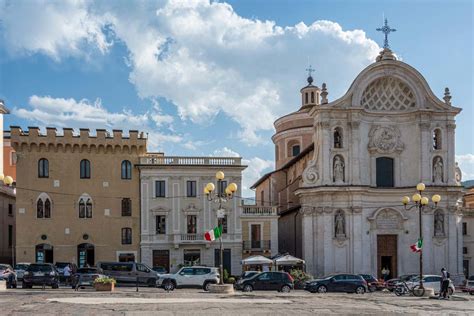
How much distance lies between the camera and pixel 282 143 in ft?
268

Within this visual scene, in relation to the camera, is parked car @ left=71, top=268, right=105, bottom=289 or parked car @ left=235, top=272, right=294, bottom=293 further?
parked car @ left=235, top=272, right=294, bottom=293

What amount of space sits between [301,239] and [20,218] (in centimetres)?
2470

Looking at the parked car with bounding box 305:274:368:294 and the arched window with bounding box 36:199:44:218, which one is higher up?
the arched window with bounding box 36:199:44:218

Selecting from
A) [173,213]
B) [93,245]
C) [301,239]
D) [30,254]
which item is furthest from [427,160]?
[30,254]

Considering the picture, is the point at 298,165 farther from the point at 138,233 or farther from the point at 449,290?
the point at 449,290

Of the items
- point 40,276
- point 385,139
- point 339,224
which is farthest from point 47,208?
point 385,139

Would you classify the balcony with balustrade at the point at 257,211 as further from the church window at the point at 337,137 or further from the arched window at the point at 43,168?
the arched window at the point at 43,168

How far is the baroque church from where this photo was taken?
5828cm

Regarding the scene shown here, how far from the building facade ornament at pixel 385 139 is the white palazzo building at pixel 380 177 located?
9 cm

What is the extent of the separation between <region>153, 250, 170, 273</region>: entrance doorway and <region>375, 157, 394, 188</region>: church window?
1942 centimetres

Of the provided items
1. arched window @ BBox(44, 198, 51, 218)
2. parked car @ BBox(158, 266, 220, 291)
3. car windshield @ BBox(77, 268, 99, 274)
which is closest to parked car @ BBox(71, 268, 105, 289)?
car windshield @ BBox(77, 268, 99, 274)

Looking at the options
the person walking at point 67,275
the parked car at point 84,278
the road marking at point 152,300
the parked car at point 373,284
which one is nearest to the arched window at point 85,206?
the person walking at point 67,275

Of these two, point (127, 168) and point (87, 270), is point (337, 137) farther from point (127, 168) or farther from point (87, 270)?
point (87, 270)

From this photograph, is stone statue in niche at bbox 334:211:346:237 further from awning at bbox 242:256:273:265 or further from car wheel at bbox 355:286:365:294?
car wheel at bbox 355:286:365:294
